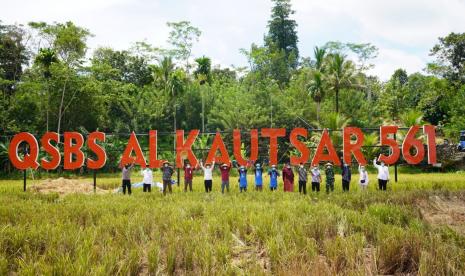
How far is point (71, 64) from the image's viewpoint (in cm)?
3073

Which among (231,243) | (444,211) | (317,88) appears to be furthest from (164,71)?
(231,243)

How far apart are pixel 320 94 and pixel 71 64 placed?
20.9 metres

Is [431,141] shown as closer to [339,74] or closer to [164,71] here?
[339,74]

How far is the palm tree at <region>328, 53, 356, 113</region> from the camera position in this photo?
36.7 m

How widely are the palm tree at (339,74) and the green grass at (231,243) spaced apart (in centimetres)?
2926

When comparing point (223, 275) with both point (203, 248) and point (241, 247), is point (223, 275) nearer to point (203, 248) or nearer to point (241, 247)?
point (203, 248)

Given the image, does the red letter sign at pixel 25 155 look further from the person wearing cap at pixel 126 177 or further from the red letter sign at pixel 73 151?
the person wearing cap at pixel 126 177

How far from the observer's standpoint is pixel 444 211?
10.6 meters

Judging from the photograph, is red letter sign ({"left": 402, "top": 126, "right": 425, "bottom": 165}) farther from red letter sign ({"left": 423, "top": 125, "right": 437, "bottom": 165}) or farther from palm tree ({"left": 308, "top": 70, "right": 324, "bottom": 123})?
palm tree ({"left": 308, "top": 70, "right": 324, "bottom": 123})

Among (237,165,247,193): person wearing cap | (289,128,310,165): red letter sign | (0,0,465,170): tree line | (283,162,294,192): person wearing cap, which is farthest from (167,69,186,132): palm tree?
(283,162,294,192): person wearing cap

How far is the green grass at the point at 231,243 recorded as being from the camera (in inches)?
197

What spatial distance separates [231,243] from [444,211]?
22.9 feet

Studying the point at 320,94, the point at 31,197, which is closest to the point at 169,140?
the point at 320,94

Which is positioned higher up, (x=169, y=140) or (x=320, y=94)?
(x=320, y=94)
